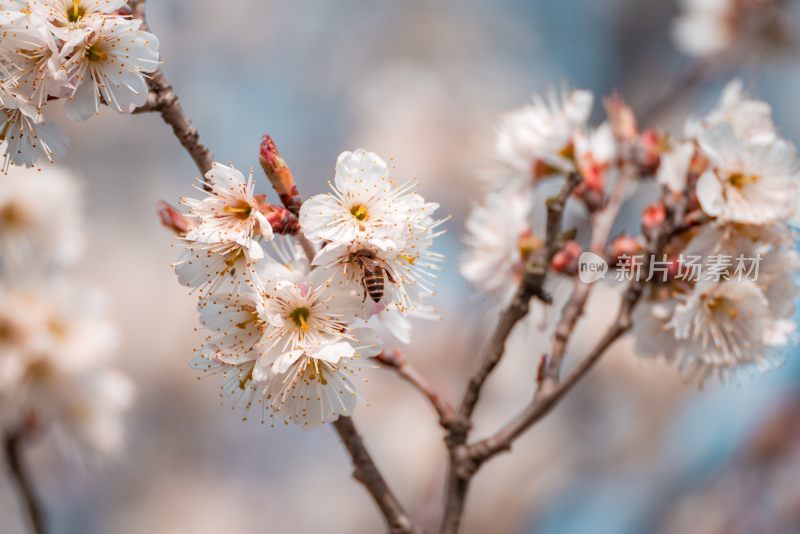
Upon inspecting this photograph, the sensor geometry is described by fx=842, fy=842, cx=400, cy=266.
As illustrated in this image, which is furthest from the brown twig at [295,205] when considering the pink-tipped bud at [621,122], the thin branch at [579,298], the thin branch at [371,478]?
the pink-tipped bud at [621,122]

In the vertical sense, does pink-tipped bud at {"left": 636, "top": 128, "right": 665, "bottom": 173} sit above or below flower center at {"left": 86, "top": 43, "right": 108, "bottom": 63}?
below

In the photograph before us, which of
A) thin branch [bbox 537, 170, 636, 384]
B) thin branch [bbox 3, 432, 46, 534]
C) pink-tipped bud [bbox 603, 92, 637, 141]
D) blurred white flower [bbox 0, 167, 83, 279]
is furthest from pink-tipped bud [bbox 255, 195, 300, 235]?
blurred white flower [bbox 0, 167, 83, 279]

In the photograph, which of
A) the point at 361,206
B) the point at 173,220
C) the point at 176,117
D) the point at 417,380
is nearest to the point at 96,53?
the point at 176,117

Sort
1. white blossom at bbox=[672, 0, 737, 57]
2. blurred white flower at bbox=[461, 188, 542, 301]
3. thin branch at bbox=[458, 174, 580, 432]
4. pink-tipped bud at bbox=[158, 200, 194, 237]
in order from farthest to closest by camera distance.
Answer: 1. white blossom at bbox=[672, 0, 737, 57]
2. blurred white flower at bbox=[461, 188, 542, 301]
3. thin branch at bbox=[458, 174, 580, 432]
4. pink-tipped bud at bbox=[158, 200, 194, 237]

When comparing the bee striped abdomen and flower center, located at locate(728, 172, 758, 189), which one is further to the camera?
flower center, located at locate(728, 172, 758, 189)

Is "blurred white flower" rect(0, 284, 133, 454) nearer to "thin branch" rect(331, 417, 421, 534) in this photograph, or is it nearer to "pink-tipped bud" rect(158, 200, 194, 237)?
"pink-tipped bud" rect(158, 200, 194, 237)

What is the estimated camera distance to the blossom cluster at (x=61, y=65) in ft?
3.71

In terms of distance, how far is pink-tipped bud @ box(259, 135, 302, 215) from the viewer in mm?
1188

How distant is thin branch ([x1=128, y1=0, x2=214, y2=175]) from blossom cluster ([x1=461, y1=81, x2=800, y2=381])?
0.72m

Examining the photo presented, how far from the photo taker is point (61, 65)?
115 centimetres

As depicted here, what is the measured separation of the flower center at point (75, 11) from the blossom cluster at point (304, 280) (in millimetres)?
294

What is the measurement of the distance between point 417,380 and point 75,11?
2.56 ft

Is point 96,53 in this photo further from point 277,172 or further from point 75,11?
point 277,172

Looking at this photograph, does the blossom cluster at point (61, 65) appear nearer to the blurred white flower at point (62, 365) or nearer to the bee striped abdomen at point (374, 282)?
the bee striped abdomen at point (374, 282)
